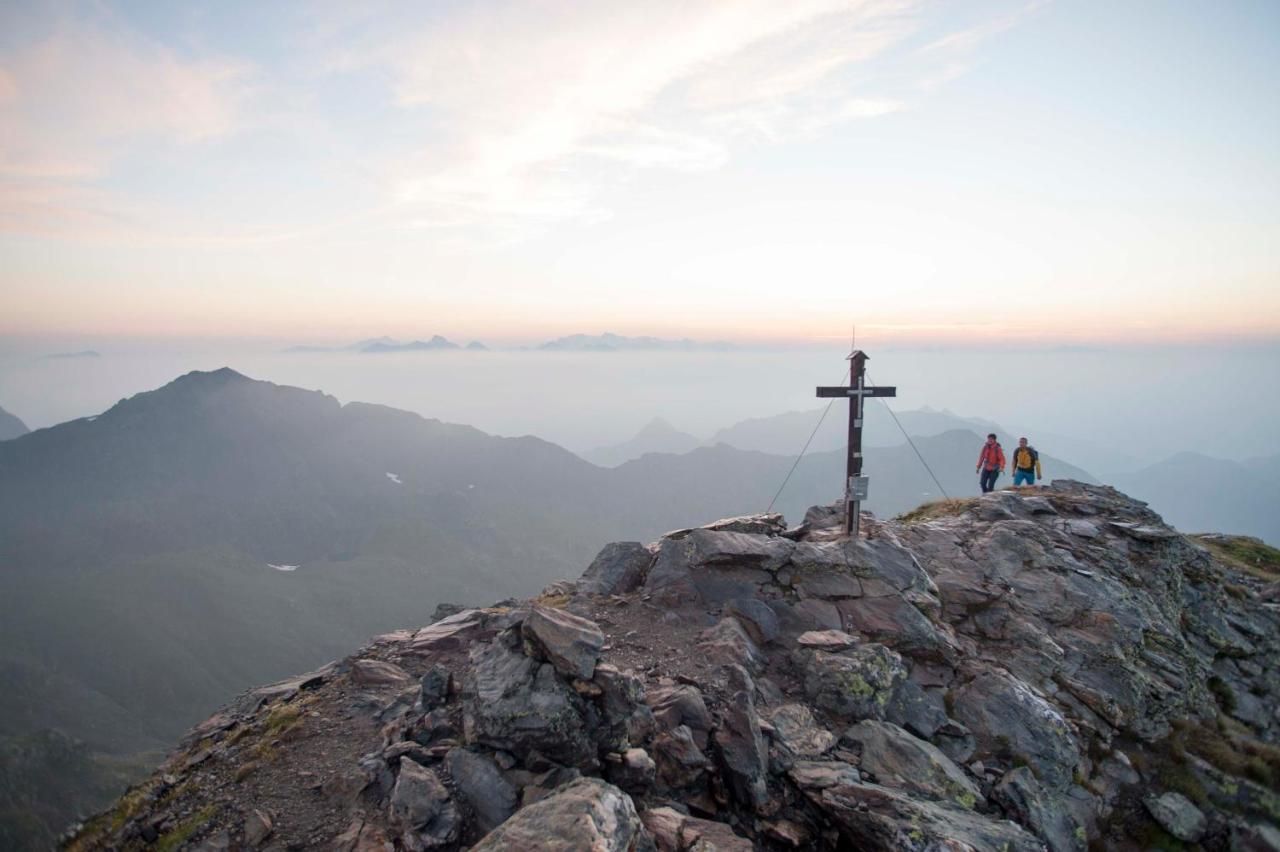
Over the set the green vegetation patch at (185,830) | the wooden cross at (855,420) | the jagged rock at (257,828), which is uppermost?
the wooden cross at (855,420)

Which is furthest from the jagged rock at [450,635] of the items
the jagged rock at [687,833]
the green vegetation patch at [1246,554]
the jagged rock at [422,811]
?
the green vegetation patch at [1246,554]

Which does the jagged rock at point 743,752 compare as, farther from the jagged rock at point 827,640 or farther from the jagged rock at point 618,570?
the jagged rock at point 618,570

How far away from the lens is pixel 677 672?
15039 mm

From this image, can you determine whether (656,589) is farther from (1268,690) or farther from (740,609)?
(1268,690)

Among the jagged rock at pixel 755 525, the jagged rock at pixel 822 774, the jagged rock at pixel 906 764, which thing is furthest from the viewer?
the jagged rock at pixel 755 525

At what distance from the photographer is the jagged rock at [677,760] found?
38.0 feet

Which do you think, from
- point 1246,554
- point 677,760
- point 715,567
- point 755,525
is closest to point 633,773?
point 677,760

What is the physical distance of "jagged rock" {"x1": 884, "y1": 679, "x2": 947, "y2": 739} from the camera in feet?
50.1

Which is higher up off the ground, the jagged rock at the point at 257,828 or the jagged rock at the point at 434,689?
the jagged rock at the point at 434,689

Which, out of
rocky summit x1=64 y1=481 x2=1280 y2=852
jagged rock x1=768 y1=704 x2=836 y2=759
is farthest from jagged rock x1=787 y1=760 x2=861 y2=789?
jagged rock x1=768 y1=704 x2=836 y2=759

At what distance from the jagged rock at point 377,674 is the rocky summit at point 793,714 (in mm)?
109

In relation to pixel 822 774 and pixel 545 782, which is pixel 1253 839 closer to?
pixel 822 774

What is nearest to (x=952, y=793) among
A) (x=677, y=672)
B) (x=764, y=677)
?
(x=764, y=677)

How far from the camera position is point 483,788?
10.8 meters
